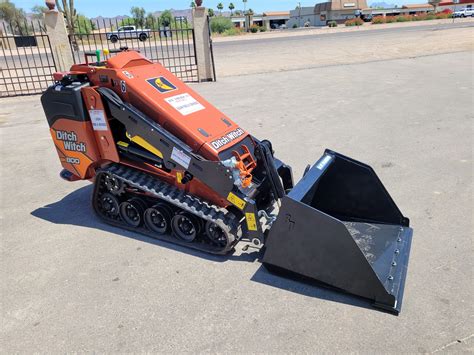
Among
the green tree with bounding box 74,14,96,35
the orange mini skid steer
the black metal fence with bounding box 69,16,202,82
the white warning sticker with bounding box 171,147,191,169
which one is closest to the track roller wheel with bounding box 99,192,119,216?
the orange mini skid steer

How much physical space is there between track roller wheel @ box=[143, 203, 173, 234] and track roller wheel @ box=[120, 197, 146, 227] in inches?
3.9

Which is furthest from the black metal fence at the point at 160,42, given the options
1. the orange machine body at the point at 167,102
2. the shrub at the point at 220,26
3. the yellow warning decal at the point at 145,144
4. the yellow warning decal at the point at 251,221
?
the shrub at the point at 220,26

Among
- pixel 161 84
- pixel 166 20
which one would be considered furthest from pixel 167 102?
pixel 166 20

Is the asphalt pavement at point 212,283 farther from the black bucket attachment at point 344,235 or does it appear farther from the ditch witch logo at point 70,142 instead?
the ditch witch logo at point 70,142

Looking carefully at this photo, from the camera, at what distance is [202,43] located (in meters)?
13.4

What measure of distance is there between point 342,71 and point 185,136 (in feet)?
39.6

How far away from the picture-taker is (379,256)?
3.55 metres

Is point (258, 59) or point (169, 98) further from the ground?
point (169, 98)

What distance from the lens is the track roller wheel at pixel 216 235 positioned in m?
3.77

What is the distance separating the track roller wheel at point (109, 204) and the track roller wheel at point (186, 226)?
2.80ft

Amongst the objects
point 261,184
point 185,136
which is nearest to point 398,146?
point 261,184

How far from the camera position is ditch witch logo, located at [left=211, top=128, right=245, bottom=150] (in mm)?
3986

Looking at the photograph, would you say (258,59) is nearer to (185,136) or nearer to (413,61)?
A: (413,61)

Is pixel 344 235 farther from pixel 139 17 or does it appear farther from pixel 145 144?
pixel 139 17
